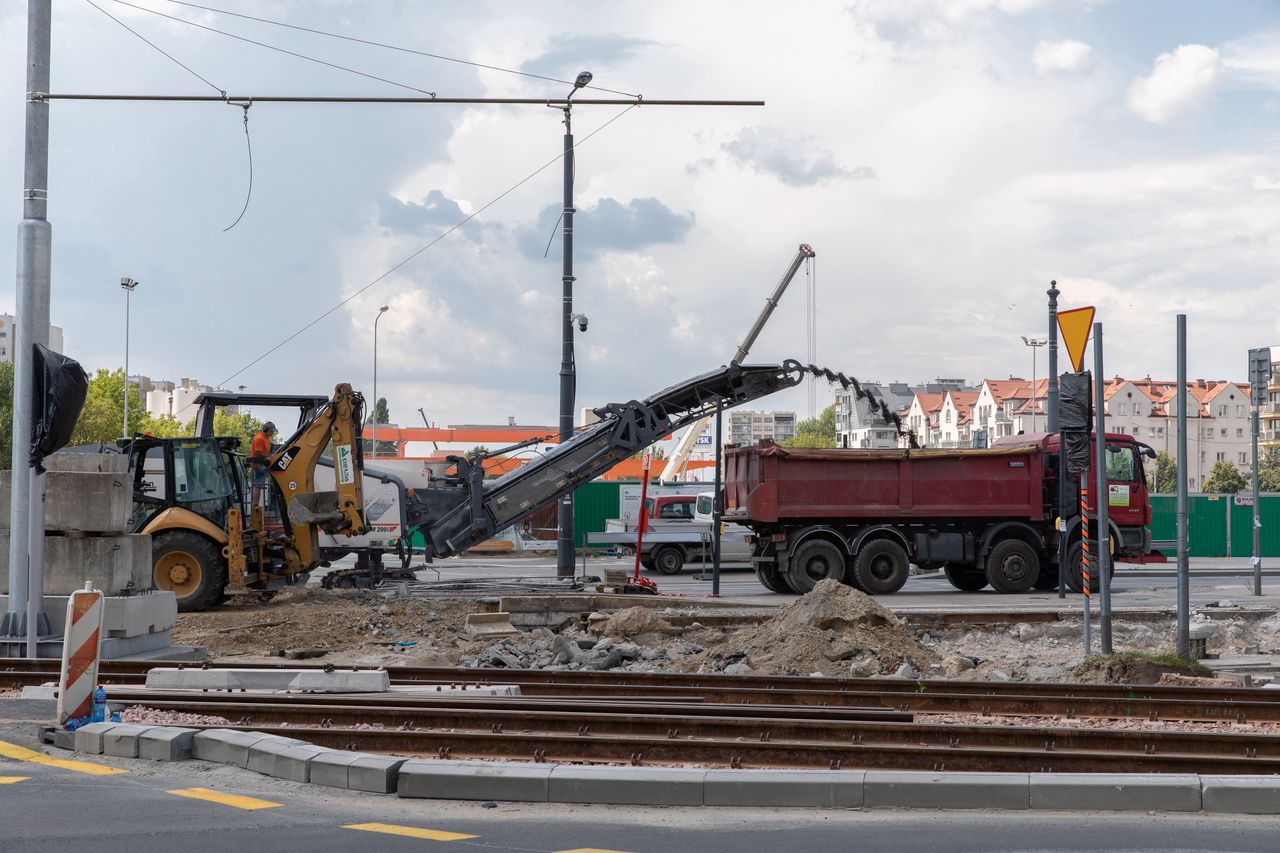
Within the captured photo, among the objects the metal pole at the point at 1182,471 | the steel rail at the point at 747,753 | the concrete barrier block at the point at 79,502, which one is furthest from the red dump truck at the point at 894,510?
the steel rail at the point at 747,753

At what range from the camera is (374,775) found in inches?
294

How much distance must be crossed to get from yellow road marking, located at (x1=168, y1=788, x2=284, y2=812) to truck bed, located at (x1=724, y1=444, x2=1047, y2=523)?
16.2 metres

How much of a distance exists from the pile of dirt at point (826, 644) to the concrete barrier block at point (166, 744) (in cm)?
703

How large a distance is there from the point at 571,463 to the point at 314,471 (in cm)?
426

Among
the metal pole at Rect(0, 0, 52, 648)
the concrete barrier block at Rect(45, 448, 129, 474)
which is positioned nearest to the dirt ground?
the concrete barrier block at Rect(45, 448, 129, 474)

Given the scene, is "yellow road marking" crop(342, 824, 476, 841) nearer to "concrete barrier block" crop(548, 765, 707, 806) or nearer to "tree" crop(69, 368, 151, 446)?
"concrete barrier block" crop(548, 765, 707, 806)

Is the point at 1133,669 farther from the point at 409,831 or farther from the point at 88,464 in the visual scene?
the point at 88,464

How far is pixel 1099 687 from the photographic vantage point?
11.1 metres

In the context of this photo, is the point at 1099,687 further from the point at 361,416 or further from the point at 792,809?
the point at 361,416

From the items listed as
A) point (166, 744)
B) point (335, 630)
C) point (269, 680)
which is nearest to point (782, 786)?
point (166, 744)

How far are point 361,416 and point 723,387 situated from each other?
238 inches

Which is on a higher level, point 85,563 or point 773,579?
point 85,563

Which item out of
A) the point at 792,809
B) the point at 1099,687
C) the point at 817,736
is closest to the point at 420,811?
the point at 792,809

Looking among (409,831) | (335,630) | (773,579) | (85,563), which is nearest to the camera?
(409,831)
